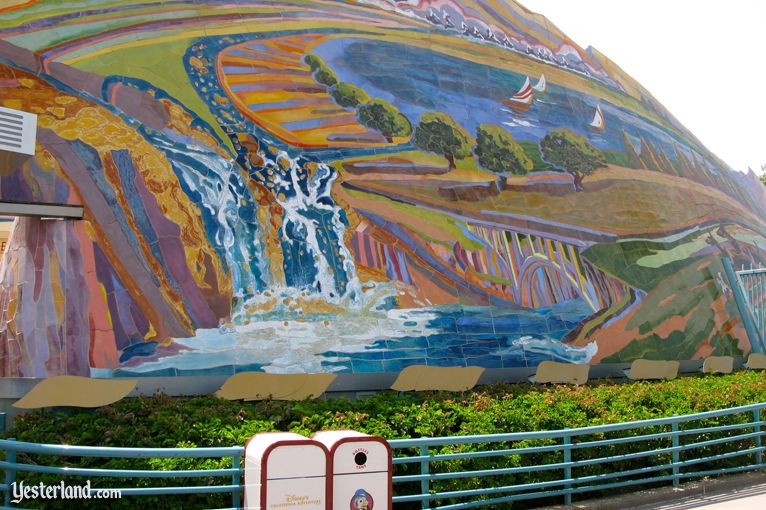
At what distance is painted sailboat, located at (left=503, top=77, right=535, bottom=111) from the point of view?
1897cm

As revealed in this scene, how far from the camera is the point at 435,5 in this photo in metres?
18.8

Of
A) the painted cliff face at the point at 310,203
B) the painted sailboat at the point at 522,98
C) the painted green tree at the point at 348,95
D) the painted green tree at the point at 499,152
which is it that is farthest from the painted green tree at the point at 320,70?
the painted sailboat at the point at 522,98

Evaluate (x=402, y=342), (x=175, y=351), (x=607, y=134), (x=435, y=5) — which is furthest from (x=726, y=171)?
(x=175, y=351)

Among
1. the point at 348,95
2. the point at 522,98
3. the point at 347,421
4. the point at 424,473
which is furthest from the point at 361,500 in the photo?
the point at 522,98

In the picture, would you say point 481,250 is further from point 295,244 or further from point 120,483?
point 120,483

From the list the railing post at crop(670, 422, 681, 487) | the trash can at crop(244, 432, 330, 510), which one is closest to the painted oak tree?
the railing post at crop(670, 422, 681, 487)

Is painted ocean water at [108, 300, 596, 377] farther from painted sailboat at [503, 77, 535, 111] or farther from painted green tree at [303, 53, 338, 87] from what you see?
painted sailboat at [503, 77, 535, 111]

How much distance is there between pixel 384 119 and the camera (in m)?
15.7

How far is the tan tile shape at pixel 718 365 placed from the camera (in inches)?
741

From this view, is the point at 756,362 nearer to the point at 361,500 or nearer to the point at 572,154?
the point at 572,154

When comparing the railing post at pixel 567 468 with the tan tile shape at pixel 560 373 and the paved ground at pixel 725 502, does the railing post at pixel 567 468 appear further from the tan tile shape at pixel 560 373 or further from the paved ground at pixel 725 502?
the tan tile shape at pixel 560 373

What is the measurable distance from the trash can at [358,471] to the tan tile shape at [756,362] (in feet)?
58.0

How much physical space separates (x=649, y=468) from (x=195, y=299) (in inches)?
284

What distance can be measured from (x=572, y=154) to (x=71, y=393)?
46.5ft
